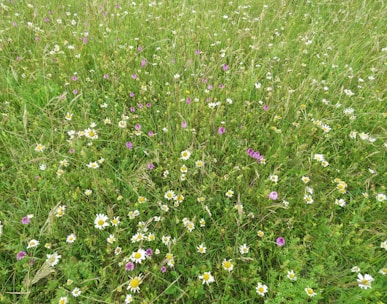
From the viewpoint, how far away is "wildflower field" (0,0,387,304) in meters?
1.78

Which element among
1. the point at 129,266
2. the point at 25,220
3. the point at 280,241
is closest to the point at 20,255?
the point at 25,220

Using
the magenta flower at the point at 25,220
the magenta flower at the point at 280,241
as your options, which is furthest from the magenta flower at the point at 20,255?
the magenta flower at the point at 280,241

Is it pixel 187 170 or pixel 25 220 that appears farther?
pixel 187 170

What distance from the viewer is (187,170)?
229 centimetres

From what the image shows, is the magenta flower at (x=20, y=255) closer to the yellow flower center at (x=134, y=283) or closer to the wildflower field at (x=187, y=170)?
the wildflower field at (x=187, y=170)

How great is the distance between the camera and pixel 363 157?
7.86 ft

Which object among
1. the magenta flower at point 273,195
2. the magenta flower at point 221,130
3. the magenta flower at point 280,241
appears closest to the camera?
the magenta flower at point 280,241

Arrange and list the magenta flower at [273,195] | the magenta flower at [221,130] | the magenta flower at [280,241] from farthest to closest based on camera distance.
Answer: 1. the magenta flower at [221,130]
2. the magenta flower at [273,195]
3. the magenta flower at [280,241]

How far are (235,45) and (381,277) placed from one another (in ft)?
9.42

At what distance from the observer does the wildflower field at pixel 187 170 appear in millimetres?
1782

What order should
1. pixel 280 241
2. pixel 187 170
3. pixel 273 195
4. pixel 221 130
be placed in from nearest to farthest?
pixel 280 241 → pixel 273 195 → pixel 187 170 → pixel 221 130

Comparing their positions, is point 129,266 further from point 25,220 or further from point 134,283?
point 25,220

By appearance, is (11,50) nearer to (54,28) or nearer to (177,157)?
(54,28)

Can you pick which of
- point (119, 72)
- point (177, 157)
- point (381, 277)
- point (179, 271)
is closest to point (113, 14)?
point (119, 72)
